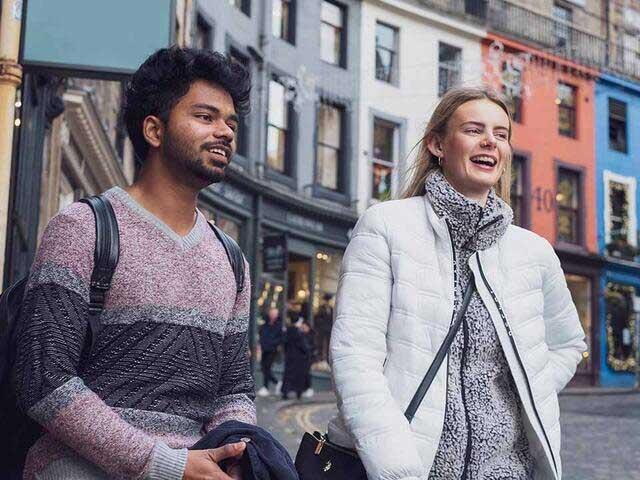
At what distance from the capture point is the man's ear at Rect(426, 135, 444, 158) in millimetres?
3240

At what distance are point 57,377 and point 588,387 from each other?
2728cm

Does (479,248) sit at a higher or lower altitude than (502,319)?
higher

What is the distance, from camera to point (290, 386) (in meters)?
17.6

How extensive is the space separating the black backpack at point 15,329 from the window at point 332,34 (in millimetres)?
22043

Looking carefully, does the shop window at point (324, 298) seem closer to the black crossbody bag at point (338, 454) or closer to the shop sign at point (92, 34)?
the shop sign at point (92, 34)

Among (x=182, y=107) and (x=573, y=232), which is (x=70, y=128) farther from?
(x=573, y=232)

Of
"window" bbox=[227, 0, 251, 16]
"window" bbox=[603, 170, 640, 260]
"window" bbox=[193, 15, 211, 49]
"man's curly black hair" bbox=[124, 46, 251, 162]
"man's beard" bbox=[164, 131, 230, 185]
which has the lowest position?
"man's beard" bbox=[164, 131, 230, 185]

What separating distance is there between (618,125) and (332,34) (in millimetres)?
11577

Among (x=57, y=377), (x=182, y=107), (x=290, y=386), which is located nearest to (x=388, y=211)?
(x=182, y=107)

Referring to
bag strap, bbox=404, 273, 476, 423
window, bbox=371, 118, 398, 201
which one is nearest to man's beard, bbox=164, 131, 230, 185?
bag strap, bbox=404, 273, 476, 423

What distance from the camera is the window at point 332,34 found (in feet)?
78.5

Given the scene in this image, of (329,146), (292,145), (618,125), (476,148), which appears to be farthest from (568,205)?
(476,148)

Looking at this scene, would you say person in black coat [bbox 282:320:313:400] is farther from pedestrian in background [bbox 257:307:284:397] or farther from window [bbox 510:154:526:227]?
window [bbox 510:154:526:227]

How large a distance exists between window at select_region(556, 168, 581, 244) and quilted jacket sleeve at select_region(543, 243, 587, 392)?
2639cm
